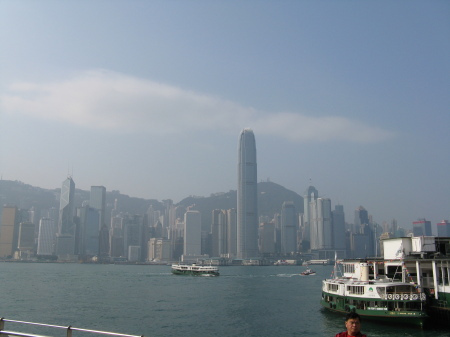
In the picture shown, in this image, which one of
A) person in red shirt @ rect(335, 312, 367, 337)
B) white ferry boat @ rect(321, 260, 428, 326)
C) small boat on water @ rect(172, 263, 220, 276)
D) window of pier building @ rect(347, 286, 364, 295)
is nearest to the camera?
person in red shirt @ rect(335, 312, 367, 337)

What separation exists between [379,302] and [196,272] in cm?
9260

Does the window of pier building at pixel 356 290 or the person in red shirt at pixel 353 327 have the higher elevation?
the person in red shirt at pixel 353 327

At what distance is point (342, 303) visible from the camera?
Answer: 42.1 metres

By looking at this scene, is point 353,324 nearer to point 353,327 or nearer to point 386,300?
point 353,327

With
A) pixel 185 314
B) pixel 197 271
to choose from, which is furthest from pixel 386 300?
pixel 197 271

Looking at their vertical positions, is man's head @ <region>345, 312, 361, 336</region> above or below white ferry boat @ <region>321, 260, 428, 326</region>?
above

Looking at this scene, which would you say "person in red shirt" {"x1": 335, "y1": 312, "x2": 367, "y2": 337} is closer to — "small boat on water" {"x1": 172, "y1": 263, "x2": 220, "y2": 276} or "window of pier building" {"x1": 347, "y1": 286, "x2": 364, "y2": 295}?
"window of pier building" {"x1": 347, "y1": 286, "x2": 364, "y2": 295}

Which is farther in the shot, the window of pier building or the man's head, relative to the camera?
→ the window of pier building

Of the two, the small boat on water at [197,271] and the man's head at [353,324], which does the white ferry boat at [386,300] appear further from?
the small boat on water at [197,271]

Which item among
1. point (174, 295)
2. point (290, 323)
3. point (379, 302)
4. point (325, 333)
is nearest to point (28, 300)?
point (174, 295)

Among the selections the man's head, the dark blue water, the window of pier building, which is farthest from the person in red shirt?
the window of pier building

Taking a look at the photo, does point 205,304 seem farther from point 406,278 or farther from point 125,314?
point 406,278

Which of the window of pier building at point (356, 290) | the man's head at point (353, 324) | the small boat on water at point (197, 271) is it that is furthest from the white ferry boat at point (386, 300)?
the small boat on water at point (197, 271)

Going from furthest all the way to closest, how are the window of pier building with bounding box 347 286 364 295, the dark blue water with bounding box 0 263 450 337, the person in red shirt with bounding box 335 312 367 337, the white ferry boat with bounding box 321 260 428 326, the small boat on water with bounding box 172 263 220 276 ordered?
the small boat on water with bounding box 172 263 220 276
the window of pier building with bounding box 347 286 364 295
the dark blue water with bounding box 0 263 450 337
the white ferry boat with bounding box 321 260 428 326
the person in red shirt with bounding box 335 312 367 337
